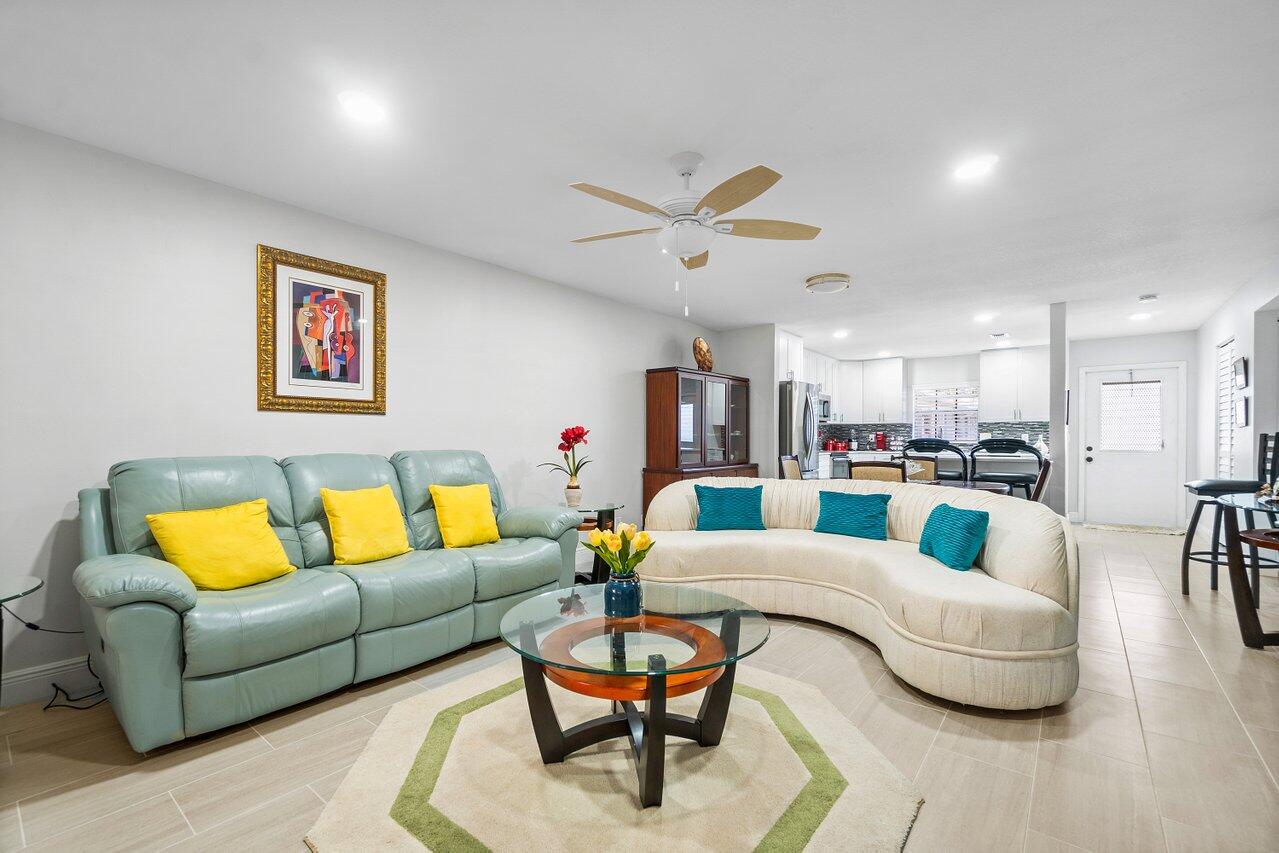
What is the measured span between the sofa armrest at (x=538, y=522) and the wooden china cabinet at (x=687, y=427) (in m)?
1.86

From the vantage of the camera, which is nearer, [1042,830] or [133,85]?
[1042,830]

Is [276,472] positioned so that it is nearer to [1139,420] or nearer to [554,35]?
[554,35]

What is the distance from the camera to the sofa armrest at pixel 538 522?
3.56m

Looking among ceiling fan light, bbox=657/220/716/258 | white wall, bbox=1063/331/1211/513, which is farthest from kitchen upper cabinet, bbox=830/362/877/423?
ceiling fan light, bbox=657/220/716/258

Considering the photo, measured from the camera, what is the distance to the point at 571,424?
5.16 meters

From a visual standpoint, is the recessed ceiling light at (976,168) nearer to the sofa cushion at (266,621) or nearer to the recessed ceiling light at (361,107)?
the recessed ceiling light at (361,107)

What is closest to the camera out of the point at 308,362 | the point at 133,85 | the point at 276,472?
the point at 133,85

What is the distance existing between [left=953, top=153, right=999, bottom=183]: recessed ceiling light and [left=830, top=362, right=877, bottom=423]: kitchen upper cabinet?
677 cm

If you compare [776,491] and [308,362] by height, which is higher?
[308,362]

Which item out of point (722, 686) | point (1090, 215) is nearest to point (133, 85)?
point (722, 686)

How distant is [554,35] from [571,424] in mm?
3490

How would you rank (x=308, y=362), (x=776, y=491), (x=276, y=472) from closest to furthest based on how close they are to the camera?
(x=276, y=472) → (x=308, y=362) → (x=776, y=491)

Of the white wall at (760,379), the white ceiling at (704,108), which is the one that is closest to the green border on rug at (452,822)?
the white ceiling at (704,108)

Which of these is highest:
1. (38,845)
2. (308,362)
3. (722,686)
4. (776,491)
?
(308,362)
